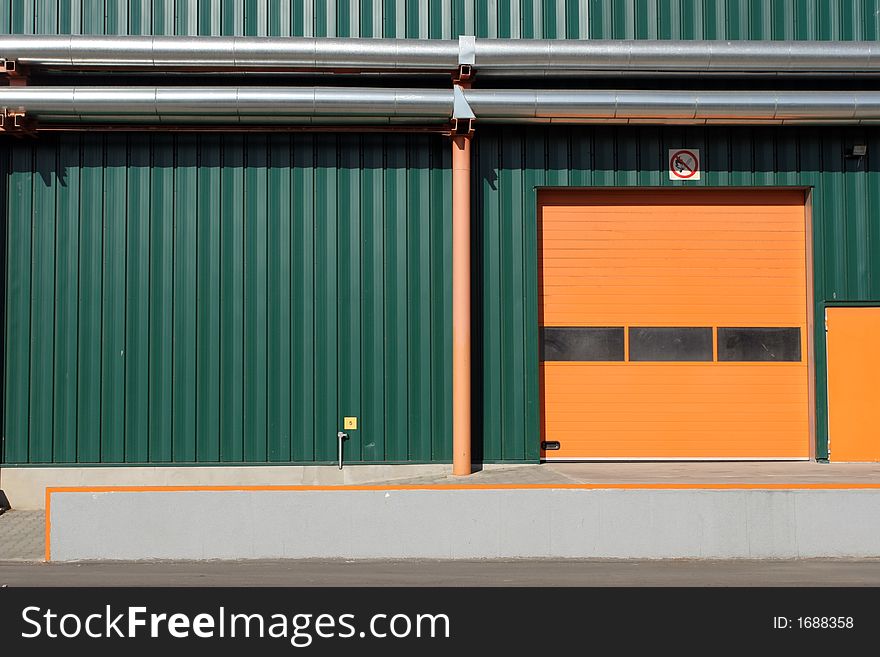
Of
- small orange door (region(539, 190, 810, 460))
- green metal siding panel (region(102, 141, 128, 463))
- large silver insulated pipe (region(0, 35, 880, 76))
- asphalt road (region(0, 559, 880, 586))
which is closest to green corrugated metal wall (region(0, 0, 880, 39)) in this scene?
large silver insulated pipe (region(0, 35, 880, 76))

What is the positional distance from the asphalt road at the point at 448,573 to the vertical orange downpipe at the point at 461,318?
281cm

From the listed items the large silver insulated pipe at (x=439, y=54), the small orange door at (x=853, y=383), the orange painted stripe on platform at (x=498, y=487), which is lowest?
the orange painted stripe on platform at (x=498, y=487)

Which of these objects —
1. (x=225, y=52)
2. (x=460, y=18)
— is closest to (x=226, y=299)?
(x=225, y=52)

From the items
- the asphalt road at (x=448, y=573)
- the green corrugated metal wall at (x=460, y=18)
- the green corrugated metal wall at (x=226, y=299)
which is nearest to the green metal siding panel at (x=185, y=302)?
the green corrugated metal wall at (x=226, y=299)

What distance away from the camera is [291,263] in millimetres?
13047

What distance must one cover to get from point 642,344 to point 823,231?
10.5 ft

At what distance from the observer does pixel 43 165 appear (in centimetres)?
1310

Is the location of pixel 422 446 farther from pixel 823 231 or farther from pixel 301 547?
pixel 823 231

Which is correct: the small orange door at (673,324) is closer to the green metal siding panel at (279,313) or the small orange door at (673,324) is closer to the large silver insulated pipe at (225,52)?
the large silver insulated pipe at (225,52)

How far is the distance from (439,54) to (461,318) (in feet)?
12.3

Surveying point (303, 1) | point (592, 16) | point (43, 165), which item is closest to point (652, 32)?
point (592, 16)

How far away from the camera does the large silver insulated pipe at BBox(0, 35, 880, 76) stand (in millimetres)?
12305

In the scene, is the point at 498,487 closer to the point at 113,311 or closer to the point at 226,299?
the point at 226,299

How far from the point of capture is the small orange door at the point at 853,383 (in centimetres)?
1330
